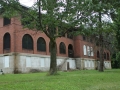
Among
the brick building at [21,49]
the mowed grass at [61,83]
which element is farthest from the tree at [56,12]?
the brick building at [21,49]

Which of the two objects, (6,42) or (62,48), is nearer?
(6,42)

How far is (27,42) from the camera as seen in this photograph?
3691cm

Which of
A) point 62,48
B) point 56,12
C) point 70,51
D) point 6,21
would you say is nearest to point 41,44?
point 6,21

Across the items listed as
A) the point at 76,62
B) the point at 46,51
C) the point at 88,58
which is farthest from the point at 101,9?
the point at 88,58

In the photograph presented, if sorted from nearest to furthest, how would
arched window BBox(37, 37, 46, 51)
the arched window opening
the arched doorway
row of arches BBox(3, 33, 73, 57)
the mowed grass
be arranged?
the mowed grass < the arched doorway < row of arches BBox(3, 33, 73, 57) < arched window BBox(37, 37, 46, 51) < the arched window opening

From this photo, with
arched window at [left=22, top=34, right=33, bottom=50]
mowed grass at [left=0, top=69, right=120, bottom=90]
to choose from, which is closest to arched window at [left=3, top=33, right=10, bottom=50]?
arched window at [left=22, top=34, right=33, bottom=50]

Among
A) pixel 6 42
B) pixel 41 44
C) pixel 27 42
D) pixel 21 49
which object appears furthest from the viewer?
pixel 41 44

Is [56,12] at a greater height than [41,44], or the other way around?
[56,12]

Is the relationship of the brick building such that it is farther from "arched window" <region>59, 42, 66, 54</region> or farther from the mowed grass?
the mowed grass

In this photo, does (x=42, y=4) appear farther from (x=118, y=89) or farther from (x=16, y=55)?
(x=16, y=55)

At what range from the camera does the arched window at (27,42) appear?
36.0 m

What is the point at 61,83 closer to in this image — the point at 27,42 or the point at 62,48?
the point at 27,42

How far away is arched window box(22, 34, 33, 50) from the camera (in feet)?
118

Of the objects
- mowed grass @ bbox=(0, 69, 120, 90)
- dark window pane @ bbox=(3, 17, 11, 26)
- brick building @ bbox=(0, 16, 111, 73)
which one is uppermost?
dark window pane @ bbox=(3, 17, 11, 26)
